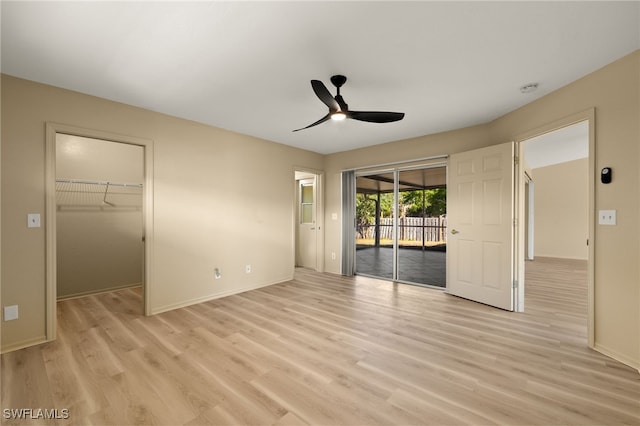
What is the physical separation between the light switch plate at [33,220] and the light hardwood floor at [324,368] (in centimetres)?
116

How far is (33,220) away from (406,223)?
8.79 m

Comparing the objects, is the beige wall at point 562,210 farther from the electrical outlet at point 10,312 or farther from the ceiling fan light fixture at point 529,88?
the electrical outlet at point 10,312

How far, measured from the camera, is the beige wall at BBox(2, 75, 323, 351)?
2596 millimetres

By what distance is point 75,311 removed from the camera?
3.53 metres

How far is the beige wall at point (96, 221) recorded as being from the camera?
159 inches

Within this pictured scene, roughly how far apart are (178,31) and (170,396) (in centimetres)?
255

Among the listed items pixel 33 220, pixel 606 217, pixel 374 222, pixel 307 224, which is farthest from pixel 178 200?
pixel 374 222

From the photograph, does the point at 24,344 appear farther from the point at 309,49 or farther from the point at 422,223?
the point at 422,223

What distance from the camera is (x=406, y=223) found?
9.35 m

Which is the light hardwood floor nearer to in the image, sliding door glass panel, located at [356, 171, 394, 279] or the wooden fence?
sliding door glass panel, located at [356, 171, 394, 279]

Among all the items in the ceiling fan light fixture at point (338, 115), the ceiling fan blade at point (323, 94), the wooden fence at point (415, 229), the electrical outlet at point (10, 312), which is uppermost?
the ceiling fan blade at point (323, 94)

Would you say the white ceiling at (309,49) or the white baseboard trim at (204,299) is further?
the white baseboard trim at (204,299)

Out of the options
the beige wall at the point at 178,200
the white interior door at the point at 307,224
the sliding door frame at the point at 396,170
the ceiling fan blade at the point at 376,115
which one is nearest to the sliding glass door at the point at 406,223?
the sliding door frame at the point at 396,170

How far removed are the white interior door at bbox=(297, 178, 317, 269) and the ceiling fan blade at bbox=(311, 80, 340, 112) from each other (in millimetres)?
3717
